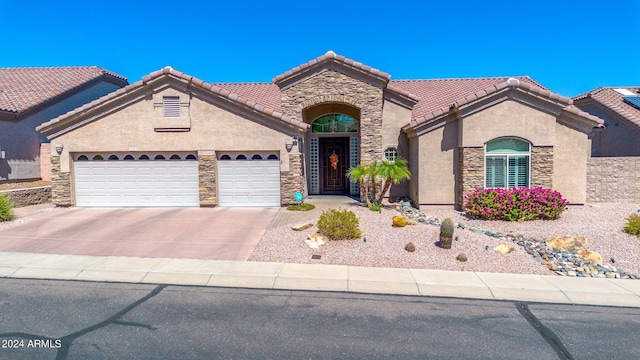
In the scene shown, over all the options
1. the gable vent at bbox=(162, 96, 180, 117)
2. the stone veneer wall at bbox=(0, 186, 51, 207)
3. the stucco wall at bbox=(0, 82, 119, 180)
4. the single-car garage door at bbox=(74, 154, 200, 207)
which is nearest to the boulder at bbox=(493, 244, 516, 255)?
the single-car garage door at bbox=(74, 154, 200, 207)

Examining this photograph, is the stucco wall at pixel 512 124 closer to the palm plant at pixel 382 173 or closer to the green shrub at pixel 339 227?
the palm plant at pixel 382 173

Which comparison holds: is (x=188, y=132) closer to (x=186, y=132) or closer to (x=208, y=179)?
(x=186, y=132)

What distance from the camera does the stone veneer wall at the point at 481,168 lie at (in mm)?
13586

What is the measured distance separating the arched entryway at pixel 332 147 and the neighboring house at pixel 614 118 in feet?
45.9

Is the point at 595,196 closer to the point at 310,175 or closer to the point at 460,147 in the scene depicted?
the point at 460,147

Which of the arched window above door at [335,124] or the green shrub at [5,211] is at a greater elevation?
the arched window above door at [335,124]

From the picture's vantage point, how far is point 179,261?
8531 millimetres

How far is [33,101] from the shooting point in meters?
19.9

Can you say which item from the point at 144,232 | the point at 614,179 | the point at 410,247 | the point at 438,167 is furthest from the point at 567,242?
the point at 144,232

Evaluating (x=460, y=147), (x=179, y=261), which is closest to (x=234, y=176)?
(x=179, y=261)

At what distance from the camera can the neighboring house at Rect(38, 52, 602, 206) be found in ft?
44.7

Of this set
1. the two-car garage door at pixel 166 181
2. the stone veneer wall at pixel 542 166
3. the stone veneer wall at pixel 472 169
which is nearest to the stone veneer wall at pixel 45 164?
the two-car garage door at pixel 166 181

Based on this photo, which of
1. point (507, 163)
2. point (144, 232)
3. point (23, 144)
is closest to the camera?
point (144, 232)

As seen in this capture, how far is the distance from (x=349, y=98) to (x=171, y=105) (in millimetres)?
7458
